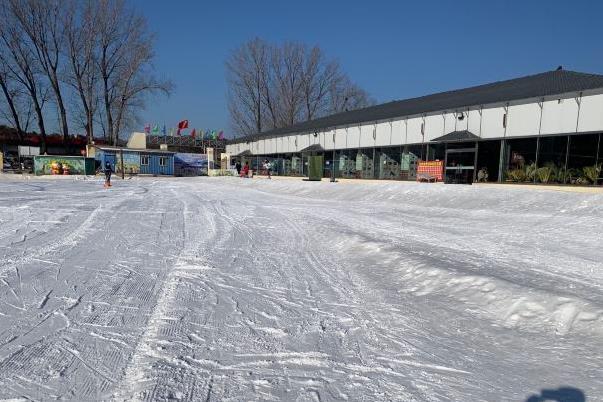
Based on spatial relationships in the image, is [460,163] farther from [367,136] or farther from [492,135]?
[367,136]

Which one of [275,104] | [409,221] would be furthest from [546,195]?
[275,104]

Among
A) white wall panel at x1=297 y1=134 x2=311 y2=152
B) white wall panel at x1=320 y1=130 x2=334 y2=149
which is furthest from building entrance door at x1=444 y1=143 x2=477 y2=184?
white wall panel at x1=297 y1=134 x2=311 y2=152

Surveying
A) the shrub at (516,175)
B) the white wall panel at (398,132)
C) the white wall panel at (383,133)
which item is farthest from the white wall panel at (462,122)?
the white wall panel at (383,133)

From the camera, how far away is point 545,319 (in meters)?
3.90

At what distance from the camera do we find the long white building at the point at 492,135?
16594mm

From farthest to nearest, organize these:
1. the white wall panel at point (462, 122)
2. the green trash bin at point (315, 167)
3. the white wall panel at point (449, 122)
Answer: the green trash bin at point (315, 167)
the white wall panel at point (449, 122)
the white wall panel at point (462, 122)

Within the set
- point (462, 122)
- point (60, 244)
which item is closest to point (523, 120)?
point (462, 122)

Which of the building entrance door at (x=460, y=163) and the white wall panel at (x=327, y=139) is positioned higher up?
the white wall panel at (x=327, y=139)

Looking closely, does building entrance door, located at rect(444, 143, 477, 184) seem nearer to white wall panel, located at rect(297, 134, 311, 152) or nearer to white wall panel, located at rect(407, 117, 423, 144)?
white wall panel, located at rect(407, 117, 423, 144)

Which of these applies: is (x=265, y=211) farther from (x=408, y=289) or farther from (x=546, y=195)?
(x=546, y=195)

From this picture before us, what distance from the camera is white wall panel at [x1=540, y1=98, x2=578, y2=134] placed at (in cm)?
1669

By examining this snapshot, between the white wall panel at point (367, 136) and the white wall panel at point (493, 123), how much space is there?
8.68 meters

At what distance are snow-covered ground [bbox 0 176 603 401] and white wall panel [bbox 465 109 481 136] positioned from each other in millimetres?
14008

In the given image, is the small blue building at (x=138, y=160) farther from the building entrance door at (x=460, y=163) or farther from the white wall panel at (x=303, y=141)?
the building entrance door at (x=460, y=163)
